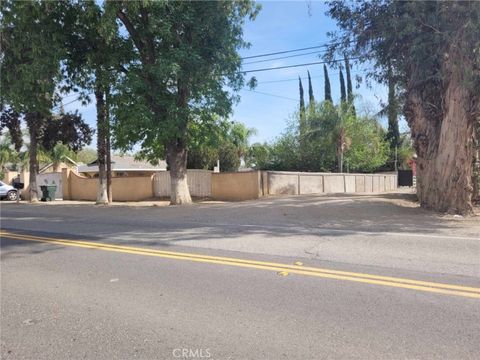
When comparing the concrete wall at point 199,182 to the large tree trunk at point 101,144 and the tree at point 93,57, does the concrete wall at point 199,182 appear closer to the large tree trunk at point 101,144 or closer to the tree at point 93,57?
the large tree trunk at point 101,144

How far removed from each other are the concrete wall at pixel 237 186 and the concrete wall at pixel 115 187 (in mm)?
4689

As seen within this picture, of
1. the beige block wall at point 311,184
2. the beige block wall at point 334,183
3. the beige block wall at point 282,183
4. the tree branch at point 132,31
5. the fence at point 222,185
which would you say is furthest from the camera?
the beige block wall at point 334,183

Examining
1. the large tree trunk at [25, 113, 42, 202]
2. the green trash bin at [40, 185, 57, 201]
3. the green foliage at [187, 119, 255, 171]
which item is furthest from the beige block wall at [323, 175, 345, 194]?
the large tree trunk at [25, 113, 42, 202]

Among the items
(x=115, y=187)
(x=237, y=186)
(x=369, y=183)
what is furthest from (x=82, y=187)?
(x=369, y=183)

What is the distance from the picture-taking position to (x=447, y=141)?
1405cm

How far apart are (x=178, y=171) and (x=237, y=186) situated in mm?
4649

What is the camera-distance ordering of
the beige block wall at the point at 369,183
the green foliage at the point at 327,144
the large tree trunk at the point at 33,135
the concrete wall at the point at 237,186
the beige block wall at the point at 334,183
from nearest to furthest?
the concrete wall at the point at 237,186, the large tree trunk at the point at 33,135, the beige block wall at the point at 334,183, the beige block wall at the point at 369,183, the green foliage at the point at 327,144

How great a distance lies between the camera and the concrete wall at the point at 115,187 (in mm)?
26484

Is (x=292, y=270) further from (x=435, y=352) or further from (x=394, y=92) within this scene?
(x=394, y=92)

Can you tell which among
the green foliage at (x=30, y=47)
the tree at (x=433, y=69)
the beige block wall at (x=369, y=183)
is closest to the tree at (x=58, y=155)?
the green foliage at (x=30, y=47)

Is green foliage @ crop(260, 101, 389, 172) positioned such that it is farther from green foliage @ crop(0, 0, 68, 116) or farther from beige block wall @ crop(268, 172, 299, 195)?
green foliage @ crop(0, 0, 68, 116)

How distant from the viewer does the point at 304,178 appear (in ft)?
87.1

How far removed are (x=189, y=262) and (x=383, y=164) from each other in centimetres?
4225

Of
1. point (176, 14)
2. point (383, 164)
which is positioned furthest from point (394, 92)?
point (383, 164)
